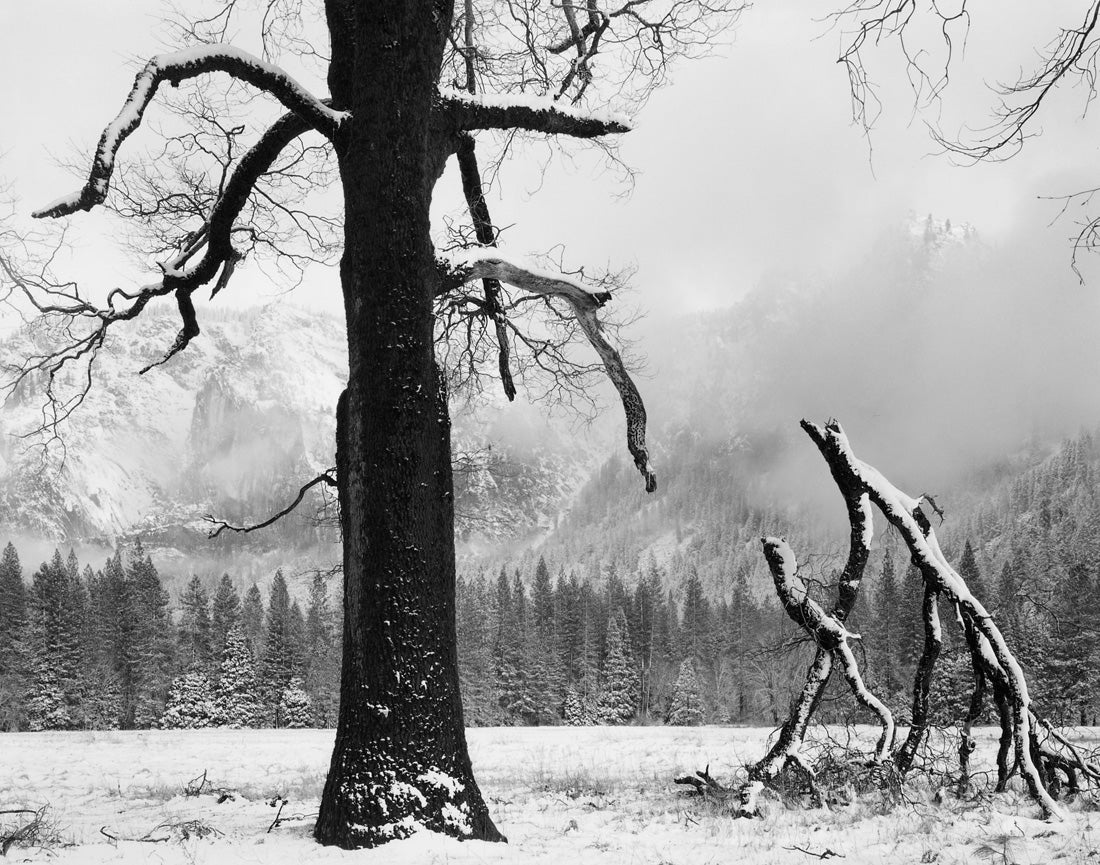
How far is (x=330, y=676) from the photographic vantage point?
63.1 m

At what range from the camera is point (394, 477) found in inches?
179

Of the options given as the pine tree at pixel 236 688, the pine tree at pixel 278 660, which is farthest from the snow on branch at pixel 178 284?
the pine tree at pixel 278 660

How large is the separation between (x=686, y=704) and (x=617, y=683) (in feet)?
29.1

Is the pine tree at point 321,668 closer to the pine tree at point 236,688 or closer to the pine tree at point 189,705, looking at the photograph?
the pine tree at point 236,688

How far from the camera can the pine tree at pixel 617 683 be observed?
2613 inches

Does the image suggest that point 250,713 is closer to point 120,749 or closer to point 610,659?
point 610,659

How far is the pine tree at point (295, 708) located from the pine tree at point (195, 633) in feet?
20.1

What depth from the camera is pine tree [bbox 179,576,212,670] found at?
57.2 metres

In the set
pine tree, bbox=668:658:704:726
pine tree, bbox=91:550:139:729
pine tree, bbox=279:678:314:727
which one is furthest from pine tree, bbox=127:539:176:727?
pine tree, bbox=668:658:704:726

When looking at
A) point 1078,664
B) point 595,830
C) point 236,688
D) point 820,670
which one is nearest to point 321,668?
point 236,688

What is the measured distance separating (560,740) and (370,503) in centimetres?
2039

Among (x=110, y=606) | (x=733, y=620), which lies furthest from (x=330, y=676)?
(x=733, y=620)

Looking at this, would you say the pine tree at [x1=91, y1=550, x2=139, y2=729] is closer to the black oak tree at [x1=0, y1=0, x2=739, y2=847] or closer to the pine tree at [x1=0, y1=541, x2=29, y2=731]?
the pine tree at [x1=0, y1=541, x2=29, y2=731]

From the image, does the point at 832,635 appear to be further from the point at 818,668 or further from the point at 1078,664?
the point at 1078,664
